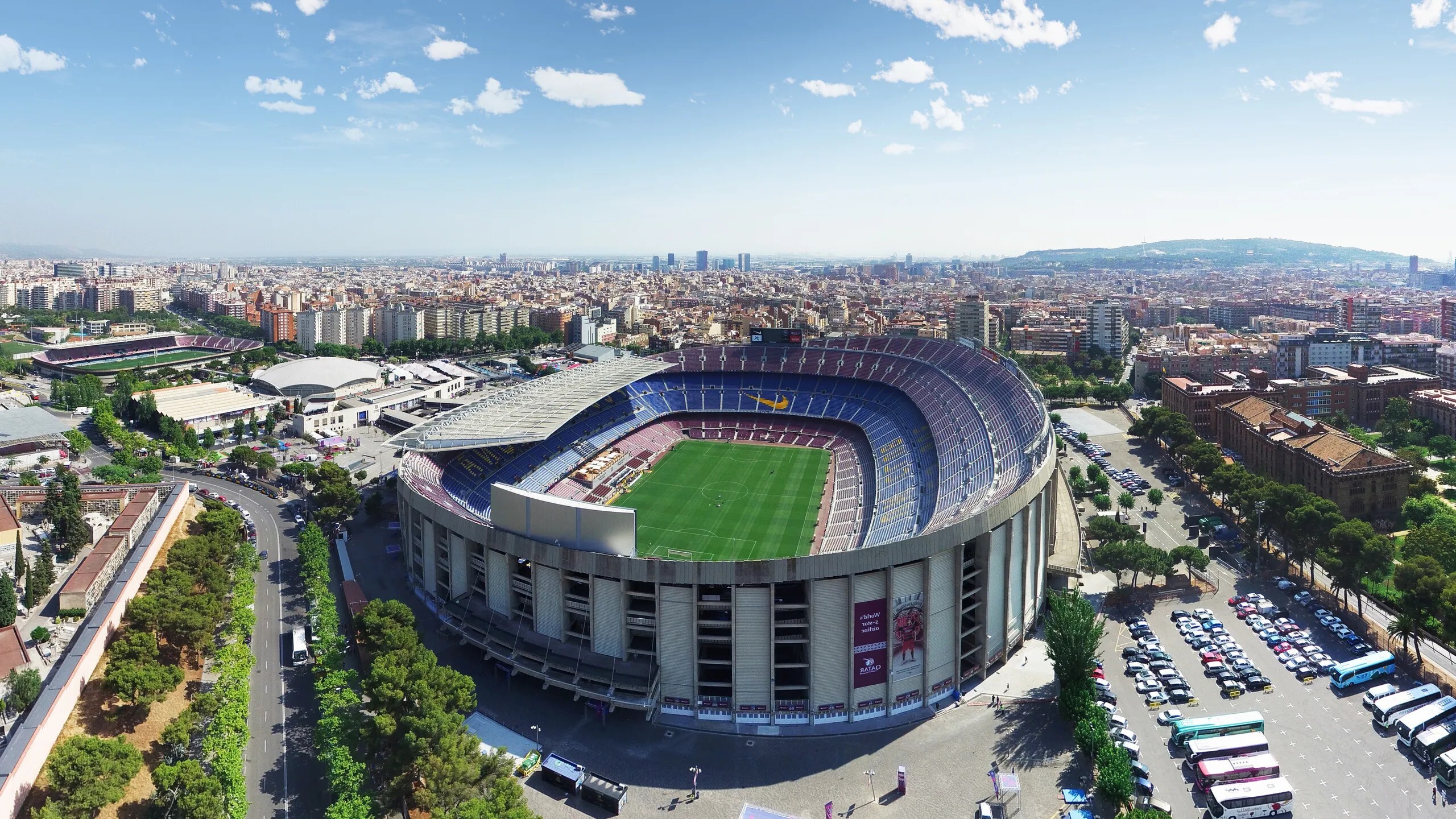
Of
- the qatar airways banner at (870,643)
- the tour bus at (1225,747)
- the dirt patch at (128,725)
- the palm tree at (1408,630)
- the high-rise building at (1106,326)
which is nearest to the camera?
the dirt patch at (128,725)

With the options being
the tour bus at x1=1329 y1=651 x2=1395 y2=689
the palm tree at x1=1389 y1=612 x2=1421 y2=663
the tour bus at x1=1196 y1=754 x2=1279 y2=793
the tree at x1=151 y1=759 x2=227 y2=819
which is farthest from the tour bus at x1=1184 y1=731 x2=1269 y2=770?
the tree at x1=151 y1=759 x2=227 y2=819

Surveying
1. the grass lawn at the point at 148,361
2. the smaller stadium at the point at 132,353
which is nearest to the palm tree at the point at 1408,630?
the smaller stadium at the point at 132,353

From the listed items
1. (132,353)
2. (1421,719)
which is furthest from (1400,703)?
(132,353)

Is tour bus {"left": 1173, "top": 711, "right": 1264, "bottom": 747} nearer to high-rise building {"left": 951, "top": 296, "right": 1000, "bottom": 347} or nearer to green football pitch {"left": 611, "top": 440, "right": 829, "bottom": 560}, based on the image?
green football pitch {"left": 611, "top": 440, "right": 829, "bottom": 560}

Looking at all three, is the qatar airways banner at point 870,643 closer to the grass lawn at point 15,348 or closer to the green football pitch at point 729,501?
the green football pitch at point 729,501

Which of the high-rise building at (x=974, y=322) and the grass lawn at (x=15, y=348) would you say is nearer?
the grass lawn at (x=15, y=348)

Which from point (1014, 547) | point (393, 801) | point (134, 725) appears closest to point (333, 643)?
point (134, 725)
